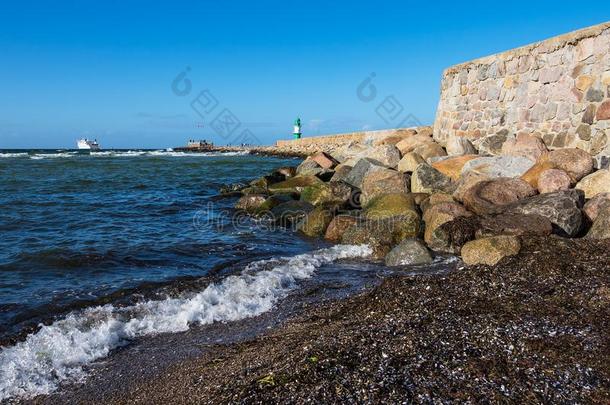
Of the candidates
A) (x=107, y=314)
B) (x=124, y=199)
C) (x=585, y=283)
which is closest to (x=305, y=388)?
(x=107, y=314)

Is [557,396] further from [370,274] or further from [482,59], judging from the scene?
[482,59]

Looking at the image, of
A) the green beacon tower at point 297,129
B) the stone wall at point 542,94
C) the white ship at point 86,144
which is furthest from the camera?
the white ship at point 86,144

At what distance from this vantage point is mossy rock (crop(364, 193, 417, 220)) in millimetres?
9749

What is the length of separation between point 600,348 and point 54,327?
579cm

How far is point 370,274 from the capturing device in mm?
7699

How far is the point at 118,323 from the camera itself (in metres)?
5.83

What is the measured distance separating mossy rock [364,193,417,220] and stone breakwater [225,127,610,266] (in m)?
0.02

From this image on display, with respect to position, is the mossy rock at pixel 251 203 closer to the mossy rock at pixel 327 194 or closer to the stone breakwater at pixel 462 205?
the stone breakwater at pixel 462 205

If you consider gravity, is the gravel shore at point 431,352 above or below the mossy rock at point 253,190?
below

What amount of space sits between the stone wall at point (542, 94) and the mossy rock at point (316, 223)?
193 inches

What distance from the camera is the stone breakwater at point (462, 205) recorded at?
797 centimetres

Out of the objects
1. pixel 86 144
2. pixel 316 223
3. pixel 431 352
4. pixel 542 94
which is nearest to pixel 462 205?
pixel 316 223

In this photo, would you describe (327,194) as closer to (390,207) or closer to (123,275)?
(390,207)

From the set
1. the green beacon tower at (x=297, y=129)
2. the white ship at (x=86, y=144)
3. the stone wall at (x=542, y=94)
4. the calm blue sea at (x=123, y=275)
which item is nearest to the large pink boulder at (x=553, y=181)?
Result: the stone wall at (x=542, y=94)
